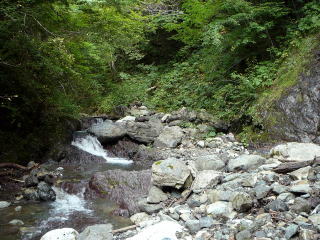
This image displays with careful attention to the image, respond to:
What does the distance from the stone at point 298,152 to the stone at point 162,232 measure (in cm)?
319

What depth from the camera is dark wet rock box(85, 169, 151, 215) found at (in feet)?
24.2

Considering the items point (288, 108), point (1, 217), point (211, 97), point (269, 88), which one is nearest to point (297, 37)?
point (269, 88)

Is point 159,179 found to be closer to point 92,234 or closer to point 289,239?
point 92,234

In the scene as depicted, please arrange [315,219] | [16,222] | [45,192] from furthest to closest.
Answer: [45,192], [16,222], [315,219]

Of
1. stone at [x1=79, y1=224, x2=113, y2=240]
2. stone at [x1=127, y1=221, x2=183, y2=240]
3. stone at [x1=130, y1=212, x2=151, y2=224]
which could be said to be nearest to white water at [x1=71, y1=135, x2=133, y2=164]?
stone at [x1=130, y1=212, x2=151, y2=224]

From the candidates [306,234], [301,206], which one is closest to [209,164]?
[301,206]

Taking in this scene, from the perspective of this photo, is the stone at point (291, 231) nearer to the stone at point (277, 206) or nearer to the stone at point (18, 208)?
the stone at point (277, 206)

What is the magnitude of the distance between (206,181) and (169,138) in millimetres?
5157

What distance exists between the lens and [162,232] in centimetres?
473

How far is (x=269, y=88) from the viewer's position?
10.8 m

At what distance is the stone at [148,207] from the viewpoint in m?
6.24

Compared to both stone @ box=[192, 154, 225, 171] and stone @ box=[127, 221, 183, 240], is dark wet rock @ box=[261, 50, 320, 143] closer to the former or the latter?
stone @ box=[192, 154, 225, 171]

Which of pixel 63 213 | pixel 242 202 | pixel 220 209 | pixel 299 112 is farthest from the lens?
pixel 299 112

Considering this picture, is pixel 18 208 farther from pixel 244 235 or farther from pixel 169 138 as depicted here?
A: pixel 169 138
